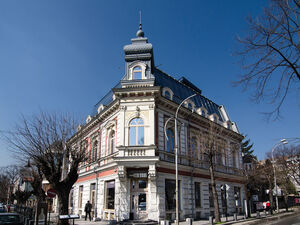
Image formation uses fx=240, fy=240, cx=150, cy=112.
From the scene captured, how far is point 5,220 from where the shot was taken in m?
12.4

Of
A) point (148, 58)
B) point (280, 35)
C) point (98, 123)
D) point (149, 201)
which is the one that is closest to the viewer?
point (280, 35)

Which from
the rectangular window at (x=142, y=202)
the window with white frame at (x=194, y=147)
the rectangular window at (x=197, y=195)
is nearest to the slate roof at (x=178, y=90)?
the window with white frame at (x=194, y=147)

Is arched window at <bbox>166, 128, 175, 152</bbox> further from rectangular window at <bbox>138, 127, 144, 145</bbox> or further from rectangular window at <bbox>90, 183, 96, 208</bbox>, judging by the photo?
rectangular window at <bbox>90, 183, 96, 208</bbox>

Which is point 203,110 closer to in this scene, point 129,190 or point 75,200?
point 129,190

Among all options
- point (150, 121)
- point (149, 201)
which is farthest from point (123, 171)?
point (150, 121)

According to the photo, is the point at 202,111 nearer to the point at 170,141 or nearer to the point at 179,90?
the point at 179,90

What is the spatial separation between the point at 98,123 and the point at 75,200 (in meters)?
9.12

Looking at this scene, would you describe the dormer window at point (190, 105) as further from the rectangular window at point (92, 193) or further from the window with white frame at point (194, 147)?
the rectangular window at point (92, 193)

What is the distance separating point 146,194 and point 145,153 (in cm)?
297

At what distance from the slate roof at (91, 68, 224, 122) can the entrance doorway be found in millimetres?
8415

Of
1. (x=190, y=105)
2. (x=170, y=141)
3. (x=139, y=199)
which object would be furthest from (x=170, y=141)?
(x=139, y=199)

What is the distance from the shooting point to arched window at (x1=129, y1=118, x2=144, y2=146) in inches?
731

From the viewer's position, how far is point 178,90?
2506 centimetres

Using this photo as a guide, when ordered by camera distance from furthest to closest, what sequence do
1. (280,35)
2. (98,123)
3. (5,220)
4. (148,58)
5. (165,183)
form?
1. (98,123)
2. (148,58)
3. (165,183)
4. (5,220)
5. (280,35)
